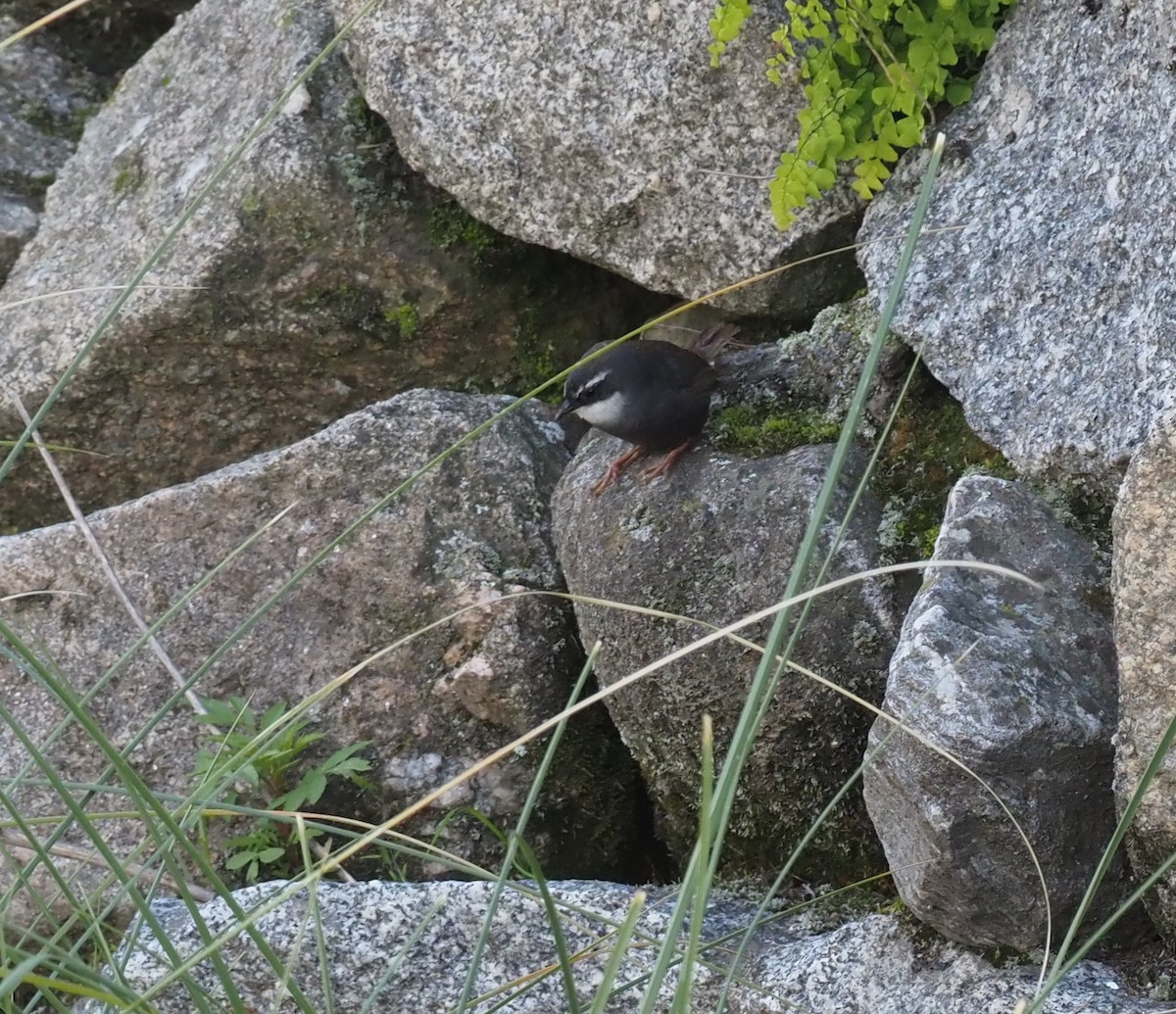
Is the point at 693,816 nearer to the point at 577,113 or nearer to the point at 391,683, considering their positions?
the point at 391,683

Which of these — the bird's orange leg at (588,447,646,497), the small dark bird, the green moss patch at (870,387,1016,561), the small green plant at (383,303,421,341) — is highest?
the small green plant at (383,303,421,341)

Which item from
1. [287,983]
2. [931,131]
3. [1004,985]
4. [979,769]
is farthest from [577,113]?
[287,983]

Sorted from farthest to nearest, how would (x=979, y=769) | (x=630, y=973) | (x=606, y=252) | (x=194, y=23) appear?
(x=194, y=23)
(x=606, y=252)
(x=630, y=973)
(x=979, y=769)

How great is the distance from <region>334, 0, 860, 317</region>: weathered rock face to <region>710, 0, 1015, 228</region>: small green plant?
0.83 feet

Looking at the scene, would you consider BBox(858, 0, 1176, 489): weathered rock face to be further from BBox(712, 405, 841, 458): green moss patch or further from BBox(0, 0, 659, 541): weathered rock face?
BBox(0, 0, 659, 541): weathered rock face

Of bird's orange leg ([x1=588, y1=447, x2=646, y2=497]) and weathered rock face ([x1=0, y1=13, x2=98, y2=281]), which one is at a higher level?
weathered rock face ([x1=0, y1=13, x2=98, y2=281])

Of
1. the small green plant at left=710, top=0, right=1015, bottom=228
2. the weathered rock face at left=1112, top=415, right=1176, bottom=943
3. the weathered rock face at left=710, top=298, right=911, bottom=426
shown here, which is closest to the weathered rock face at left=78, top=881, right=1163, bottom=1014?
the weathered rock face at left=1112, top=415, right=1176, bottom=943

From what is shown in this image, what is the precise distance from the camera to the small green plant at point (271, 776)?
10.5 feet

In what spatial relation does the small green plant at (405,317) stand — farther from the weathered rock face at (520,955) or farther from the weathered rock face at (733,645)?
the weathered rock face at (520,955)

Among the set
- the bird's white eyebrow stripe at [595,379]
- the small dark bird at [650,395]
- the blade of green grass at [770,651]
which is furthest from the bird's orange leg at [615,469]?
the blade of green grass at [770,651]

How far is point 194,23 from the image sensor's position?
5125 millimetres

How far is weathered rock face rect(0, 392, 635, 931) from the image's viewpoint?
138 inches

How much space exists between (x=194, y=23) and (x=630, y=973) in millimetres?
4065

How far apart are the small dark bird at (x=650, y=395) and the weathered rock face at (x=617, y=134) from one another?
0.87ft
